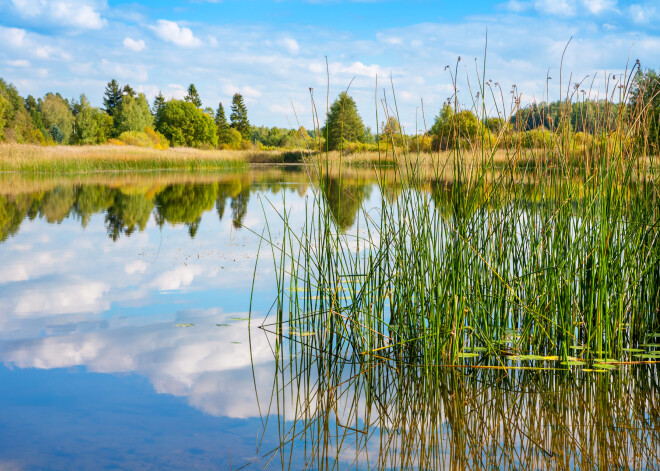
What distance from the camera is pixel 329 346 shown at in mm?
2471

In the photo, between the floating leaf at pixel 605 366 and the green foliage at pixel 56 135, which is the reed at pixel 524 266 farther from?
the green foliage at pixel 56 135

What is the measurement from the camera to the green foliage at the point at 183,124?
155 ft

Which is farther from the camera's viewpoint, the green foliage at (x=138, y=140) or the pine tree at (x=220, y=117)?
the pine tree at (x=220, y=117)

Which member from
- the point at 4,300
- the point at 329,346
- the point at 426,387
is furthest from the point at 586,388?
the point at 4,300

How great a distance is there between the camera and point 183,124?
47.5m

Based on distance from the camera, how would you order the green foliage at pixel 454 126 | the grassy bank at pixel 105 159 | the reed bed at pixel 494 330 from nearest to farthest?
the reed bed at pixel 494 330 < the green foliage at pixel 454 126 < the grassy bank at pixel 105 159

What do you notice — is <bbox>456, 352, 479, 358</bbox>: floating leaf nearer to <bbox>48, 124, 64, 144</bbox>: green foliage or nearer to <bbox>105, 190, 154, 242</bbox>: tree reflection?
<bbox>105, 190, 154, 242</bbox>: tree reflection

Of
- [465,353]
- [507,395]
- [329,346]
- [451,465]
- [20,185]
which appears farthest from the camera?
[20,185]

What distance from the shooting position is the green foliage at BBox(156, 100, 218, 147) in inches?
1854

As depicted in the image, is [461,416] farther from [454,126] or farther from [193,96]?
[193,96]

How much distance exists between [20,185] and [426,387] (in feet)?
43.7

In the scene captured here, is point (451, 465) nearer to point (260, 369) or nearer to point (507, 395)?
point (507, 395)

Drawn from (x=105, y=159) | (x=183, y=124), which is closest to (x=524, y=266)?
(x=105, y=159)

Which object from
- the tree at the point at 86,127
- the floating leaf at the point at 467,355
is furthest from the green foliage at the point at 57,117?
the floating leaf at the point at 467,355
